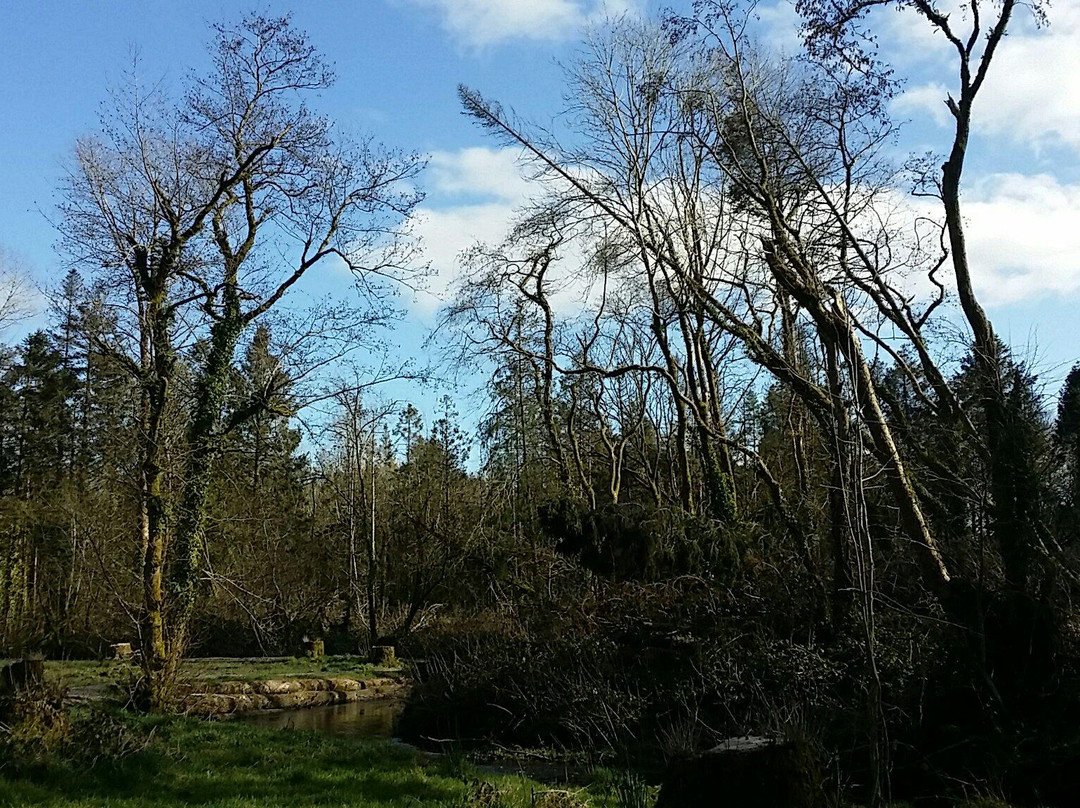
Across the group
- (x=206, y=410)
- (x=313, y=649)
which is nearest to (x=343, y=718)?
(x=206, y=410)

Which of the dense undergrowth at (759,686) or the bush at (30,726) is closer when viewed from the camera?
the bush at (30,726)

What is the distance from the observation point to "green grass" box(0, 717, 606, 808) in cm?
683

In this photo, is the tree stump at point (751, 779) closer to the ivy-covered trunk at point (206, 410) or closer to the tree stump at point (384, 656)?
the ivy-covered trunk at point (206, 410)

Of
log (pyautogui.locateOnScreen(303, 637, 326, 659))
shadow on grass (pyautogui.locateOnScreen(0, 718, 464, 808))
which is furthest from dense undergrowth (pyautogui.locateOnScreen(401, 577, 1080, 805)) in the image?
log (pyautogui.locateOnScreen(303, 637, 326, 659))

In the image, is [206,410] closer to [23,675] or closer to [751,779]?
[23,675]

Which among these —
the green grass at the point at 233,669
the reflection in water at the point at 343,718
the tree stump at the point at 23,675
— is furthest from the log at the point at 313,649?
the tree stump at the point at 23,675

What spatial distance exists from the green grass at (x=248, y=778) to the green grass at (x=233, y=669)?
4020mm

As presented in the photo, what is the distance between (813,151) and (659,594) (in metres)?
7.99

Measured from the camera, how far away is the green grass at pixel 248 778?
269 inches

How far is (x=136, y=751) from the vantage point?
8.02 m

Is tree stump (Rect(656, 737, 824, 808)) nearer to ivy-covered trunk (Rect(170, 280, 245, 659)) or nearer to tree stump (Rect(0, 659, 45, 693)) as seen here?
tree stump (Rect(0, 659, 45, 693))

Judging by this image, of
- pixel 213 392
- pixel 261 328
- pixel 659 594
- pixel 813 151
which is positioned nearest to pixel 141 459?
pixel 213 392

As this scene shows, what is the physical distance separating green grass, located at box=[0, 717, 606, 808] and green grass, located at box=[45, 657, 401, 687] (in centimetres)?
402

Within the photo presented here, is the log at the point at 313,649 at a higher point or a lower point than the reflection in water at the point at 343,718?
higher
